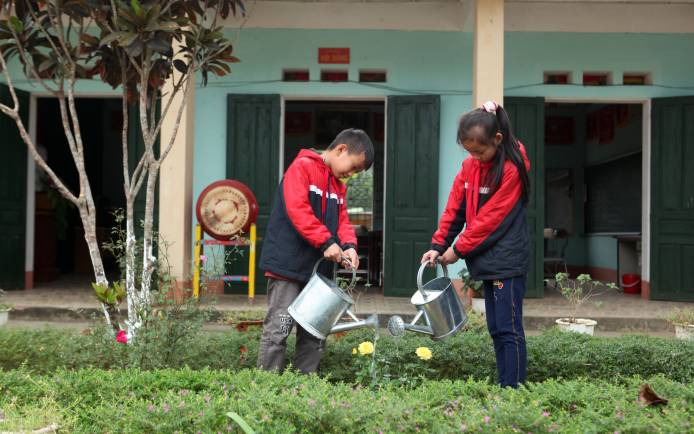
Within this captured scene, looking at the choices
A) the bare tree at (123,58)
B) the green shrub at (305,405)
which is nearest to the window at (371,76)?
the bare tree at (123,58)

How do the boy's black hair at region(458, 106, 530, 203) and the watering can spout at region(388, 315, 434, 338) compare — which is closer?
the watering can spout at region(388, 315, 434, 338)

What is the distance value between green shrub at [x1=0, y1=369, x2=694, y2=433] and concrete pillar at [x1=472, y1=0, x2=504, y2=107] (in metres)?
4.52

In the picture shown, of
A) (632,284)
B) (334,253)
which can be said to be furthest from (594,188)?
(334,253)

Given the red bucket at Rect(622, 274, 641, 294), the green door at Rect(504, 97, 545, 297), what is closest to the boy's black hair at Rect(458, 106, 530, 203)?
the green door at Rect(504, 97, 545, 297)

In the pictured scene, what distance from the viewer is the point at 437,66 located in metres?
8.23

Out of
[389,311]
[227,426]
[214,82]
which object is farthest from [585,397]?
[214,82]

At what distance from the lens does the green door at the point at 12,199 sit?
25.9 ft

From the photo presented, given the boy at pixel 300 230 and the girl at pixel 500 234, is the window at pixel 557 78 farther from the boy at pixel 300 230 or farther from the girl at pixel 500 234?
the boy at pixel 300 230

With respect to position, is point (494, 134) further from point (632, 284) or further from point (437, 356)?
point (632, 284)

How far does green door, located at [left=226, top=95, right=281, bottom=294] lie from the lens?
8.08 m

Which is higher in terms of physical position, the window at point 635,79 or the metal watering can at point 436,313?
the window at point 635,79

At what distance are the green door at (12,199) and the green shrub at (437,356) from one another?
4230 millimetres

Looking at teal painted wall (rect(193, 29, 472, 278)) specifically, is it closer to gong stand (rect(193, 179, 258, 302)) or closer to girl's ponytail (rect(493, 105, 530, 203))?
gong stand (rect(193, 179, 258, 302))

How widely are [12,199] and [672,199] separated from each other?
8.26 meters
